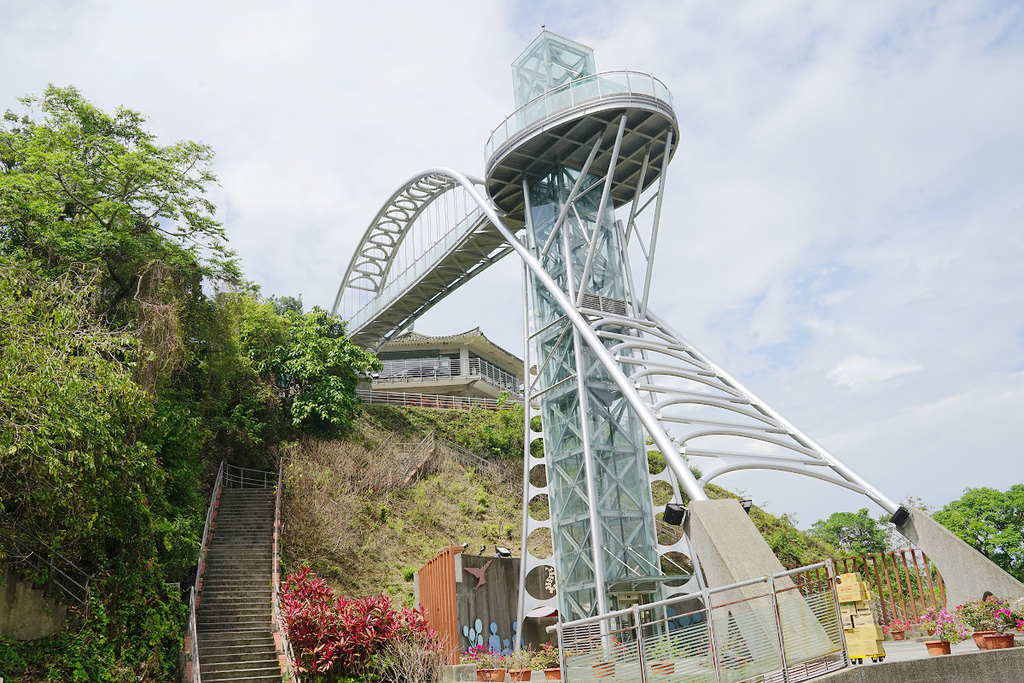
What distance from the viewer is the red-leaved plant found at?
12906 mm

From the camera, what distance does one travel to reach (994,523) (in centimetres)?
2445

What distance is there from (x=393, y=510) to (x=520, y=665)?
1005 centimetres

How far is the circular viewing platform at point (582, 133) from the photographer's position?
17.2 metres

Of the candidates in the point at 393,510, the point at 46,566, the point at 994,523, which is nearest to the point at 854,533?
the point at 994,523

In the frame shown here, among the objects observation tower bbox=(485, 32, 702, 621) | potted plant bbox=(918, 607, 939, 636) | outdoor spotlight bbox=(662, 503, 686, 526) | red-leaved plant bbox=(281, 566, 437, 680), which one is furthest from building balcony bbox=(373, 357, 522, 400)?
outdoor spotlight bbox=(662, 503, 686, 526)

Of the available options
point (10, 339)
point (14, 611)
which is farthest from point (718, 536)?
point (14, 611)

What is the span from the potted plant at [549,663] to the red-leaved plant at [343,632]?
194cm

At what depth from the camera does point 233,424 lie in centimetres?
2300

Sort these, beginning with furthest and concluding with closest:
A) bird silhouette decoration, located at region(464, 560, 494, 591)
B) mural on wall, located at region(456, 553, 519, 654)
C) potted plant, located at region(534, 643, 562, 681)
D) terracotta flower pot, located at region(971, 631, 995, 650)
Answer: bird silhouette decoration, located at region(464, 560, 494, 591), mural on wall, located at region(456, 553, 519, 654), potted plant, located at region(534, 643, 562, 681), terracotta flower pot, located at region(971, 631, 995, 650)

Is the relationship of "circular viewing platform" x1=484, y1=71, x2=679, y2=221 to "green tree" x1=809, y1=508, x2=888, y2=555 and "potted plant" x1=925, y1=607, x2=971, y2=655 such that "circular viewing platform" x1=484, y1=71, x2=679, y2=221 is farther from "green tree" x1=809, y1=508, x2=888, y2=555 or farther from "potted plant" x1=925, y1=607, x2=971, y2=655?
"green tree" x1=809, y1=508, x2=888, y2=555

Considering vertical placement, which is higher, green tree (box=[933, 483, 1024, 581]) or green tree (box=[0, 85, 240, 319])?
green tree (box=[0, 85, 240, 319])

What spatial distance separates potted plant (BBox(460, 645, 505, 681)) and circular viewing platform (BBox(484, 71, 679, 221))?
11.3m

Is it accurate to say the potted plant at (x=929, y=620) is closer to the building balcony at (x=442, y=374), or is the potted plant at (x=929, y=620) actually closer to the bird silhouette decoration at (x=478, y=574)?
the bird silhouette decoration at (x=478, y=574)

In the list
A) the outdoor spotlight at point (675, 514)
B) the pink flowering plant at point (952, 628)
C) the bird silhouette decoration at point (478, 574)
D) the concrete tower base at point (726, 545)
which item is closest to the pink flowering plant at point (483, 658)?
the bird silhouette decoration at point (478, 574)
